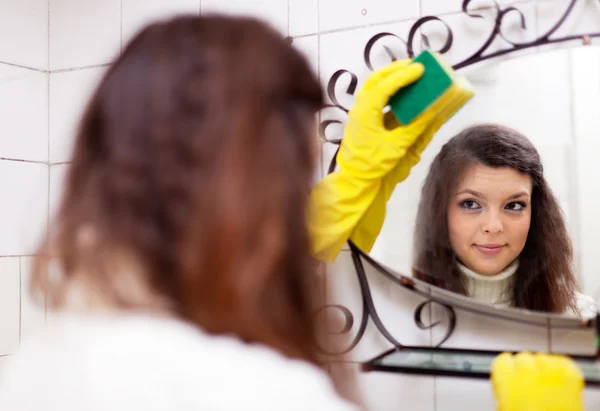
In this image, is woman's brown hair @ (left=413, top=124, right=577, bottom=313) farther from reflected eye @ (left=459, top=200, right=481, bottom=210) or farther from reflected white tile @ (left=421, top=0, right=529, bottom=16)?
reflected white tile @ (left=421, top=0, right=529, bottom=16)

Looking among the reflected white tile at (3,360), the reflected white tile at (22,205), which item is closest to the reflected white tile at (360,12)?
the reflected white tile at (22,205)

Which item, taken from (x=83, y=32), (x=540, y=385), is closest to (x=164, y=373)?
(x=540, y=385)

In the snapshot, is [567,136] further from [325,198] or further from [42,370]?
[42,370]

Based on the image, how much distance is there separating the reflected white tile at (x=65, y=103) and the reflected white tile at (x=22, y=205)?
0.20 ft

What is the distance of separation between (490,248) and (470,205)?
0.08 metres

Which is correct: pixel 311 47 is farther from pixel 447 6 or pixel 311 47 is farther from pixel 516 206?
pixel 516 206

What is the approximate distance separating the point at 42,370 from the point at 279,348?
0.22 m

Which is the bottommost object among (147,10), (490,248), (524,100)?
(490,248)

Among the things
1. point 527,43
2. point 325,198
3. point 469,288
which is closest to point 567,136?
point 527,43

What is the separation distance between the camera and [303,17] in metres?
1.26

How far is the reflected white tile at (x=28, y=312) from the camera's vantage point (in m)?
1.45

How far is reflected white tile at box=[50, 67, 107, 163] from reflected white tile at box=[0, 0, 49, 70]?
0.06 meters

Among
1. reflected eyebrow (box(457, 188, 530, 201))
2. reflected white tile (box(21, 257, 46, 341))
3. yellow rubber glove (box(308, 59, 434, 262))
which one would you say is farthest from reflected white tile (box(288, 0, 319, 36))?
reflected white tile (box(21, 257, 46, 341))

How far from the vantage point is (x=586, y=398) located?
106 cm
